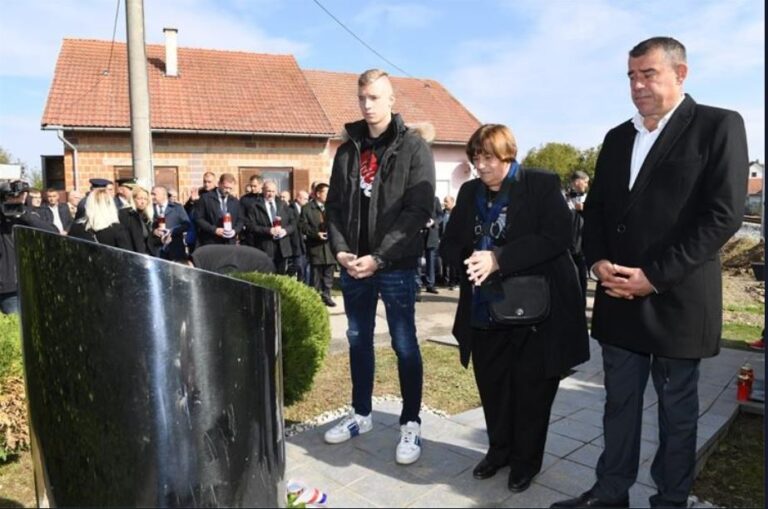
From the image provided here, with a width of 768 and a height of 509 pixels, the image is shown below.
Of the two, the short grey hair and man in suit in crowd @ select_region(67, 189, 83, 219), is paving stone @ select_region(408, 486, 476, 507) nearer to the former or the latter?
the short grey hair

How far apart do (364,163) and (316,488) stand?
1.51m

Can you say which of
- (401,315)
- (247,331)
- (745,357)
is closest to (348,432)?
(401,315)

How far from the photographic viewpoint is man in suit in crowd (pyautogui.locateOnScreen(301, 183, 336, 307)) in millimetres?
9219

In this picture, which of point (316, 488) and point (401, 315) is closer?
point (316, 488)

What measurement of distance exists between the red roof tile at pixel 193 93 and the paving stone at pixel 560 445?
1533cm

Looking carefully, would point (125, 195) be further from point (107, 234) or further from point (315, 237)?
point (315, 237)

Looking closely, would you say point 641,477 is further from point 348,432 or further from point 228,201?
point 228,201

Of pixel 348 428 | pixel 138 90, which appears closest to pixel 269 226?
pixel 138 90

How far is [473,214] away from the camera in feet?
8.95

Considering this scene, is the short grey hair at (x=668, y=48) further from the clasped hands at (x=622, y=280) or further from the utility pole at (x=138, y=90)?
the utility pole at (x=138, y=90)

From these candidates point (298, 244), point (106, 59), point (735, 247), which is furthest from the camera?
point (106, 59)

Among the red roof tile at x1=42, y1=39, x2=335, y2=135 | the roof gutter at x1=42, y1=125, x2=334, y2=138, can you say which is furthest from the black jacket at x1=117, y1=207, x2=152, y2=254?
the red roof tile at x1=42, y1=39, x2=335, y2=135

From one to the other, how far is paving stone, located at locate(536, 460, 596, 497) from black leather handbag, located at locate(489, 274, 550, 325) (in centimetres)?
73

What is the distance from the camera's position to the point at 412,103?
78.0ft
